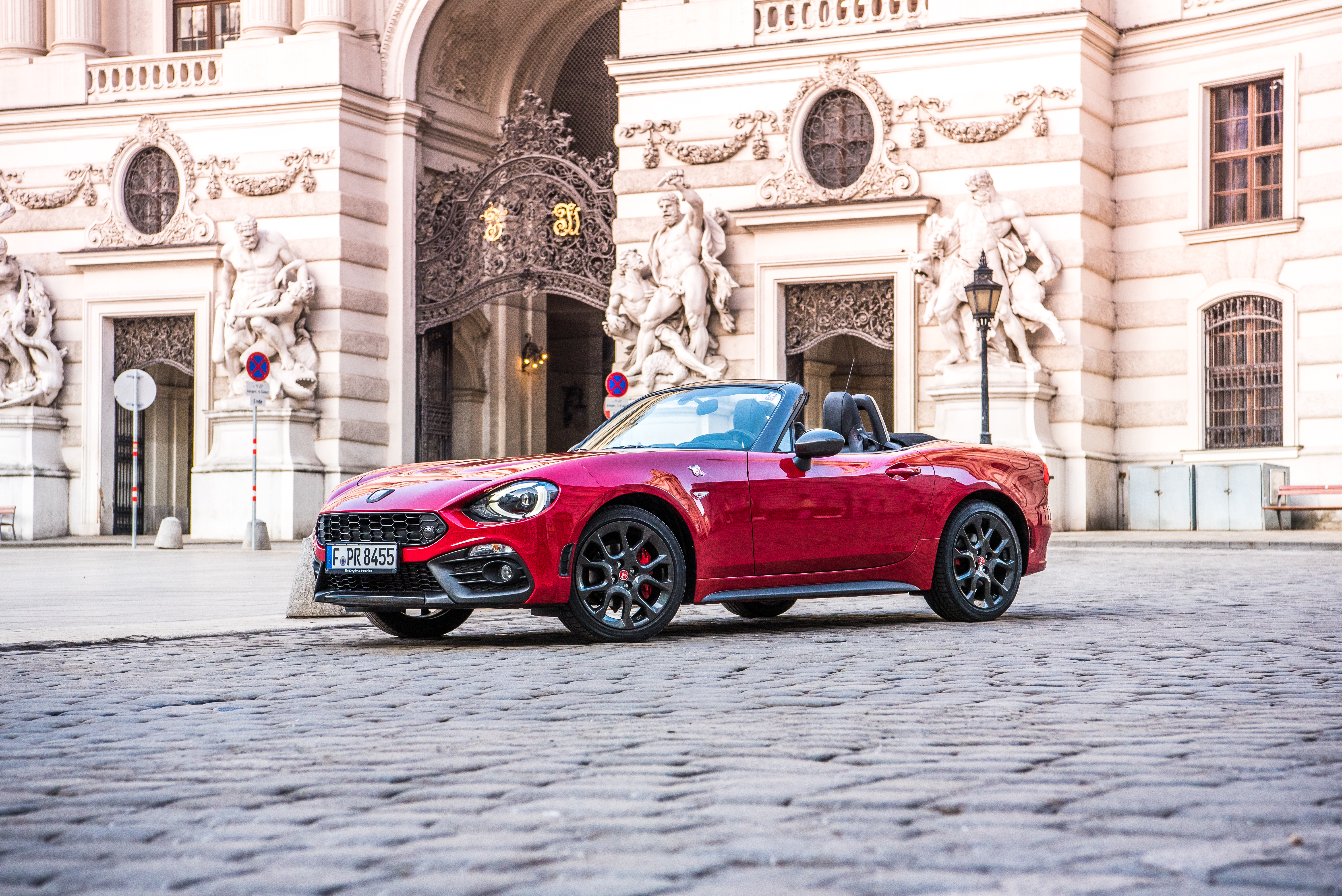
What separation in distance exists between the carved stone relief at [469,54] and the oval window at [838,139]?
786cm

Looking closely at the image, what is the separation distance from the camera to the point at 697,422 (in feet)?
33.8

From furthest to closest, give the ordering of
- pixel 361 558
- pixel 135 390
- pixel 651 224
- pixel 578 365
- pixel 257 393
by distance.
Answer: pixel 578 365, pixel 651 224, pixel 257 393, pixel 135 390, pixel 361 558

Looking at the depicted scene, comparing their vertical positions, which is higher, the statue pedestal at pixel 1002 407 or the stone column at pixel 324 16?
the stone column at pixel 324 16

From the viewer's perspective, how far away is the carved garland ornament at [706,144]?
1100 inches

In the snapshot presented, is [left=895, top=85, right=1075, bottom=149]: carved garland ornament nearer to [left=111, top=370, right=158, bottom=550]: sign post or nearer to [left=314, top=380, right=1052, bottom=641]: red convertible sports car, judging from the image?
[left=111, top=370, right=158, bottom=550]: sign post

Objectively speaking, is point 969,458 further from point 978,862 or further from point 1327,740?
point 978,862

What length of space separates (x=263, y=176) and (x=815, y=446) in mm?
22756

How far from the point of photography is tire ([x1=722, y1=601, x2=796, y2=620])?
11422 millimetres

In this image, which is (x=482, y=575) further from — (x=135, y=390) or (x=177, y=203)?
(x=177, y=203)

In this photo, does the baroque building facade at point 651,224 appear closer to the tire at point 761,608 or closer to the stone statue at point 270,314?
Result: the stone statue at point 270,314

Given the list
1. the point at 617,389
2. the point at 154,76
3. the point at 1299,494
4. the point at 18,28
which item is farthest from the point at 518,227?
the point at 1299,494

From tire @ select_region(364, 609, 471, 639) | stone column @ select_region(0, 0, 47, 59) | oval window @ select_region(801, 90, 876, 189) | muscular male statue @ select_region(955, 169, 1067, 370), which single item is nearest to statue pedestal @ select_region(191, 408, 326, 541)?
stone column @ select_region(0, 0, 47, 59)

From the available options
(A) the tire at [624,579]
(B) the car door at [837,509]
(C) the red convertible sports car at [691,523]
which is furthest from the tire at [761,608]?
(A) the tire at [624,579]

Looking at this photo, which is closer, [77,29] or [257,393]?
[257,393]
